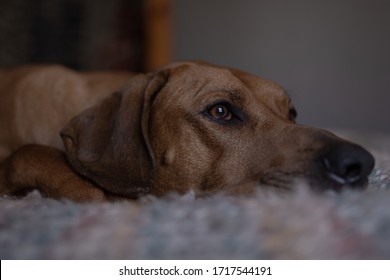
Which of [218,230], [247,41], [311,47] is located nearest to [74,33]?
[247,41]

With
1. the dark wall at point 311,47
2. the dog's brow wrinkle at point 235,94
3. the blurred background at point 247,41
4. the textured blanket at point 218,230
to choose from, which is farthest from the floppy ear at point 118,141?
the dark wall at point 311,47

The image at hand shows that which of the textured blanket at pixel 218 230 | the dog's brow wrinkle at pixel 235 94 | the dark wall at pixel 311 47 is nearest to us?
the textured blanket at pixel 218 230

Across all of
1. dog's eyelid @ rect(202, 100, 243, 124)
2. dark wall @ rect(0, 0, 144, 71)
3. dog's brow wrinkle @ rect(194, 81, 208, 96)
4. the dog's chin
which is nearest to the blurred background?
dark wall @ rect(0, 0, 144, 71)

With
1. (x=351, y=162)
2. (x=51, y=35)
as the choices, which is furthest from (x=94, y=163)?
(x=51, y=35)

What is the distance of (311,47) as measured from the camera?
6.21 m

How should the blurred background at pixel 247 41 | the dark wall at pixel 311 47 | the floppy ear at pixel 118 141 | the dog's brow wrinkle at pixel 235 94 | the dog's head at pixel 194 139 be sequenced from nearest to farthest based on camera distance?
the dog's head at pixel 194 139, the floppy ear at pixel 118 141, the dog's brow wrinkle at pixel 235 94, the blurred background at pixel 247 41, the dark wall at pixel 311 47

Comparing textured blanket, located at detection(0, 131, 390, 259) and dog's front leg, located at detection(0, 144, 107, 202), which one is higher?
textured blanket, located at detection(0, 131, 390, 259)

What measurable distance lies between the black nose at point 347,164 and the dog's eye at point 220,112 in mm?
450

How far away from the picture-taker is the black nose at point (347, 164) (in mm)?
1346

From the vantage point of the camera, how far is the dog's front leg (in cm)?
168

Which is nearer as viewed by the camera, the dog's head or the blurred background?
the dog's head

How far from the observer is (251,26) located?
652 centimetres

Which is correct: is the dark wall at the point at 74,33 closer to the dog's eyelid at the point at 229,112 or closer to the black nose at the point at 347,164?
the dog's eyelid at the point at 229,112

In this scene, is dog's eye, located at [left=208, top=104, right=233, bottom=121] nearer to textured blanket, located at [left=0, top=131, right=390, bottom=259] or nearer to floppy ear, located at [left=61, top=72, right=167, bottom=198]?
floppy ear, located at [left=61, top=72, right=167, bottom=198]
